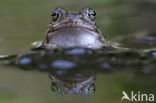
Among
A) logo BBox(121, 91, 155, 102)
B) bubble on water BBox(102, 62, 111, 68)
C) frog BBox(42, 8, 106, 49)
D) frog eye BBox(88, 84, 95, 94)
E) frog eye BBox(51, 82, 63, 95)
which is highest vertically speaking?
frog BBox(42, 8, 106, 49)

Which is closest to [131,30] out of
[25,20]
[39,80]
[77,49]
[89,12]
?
[25,20]

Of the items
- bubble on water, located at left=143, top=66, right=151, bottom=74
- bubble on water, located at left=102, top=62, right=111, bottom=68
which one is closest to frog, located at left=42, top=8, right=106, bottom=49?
bubble on water, located at left=102, top=62, right=111, bottom=68

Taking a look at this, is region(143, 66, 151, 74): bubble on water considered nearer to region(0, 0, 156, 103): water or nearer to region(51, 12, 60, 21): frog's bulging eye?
region(0, 0, 156, 103): water

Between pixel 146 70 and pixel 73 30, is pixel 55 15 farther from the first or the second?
pixel 146 70

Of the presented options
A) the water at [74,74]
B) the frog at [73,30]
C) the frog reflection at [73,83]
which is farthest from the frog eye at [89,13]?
the frog reflection at [73,83]

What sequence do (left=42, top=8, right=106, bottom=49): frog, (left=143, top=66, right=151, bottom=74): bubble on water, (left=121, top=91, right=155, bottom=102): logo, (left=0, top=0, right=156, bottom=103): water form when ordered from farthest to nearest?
(left=42, top=8, right=106, bottom=49): frog → (left=143, top=66, right=151, bottom=74): bubble on water → (left=0, top=0, right=156, bottom=103): water → (left=121, top=91, right=155, bottom=102): logo

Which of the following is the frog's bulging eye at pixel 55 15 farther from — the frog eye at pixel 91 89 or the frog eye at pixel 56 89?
the frog eye at pixel 91 89
